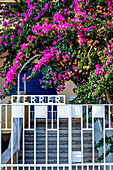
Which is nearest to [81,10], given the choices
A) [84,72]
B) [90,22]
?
[90,22]

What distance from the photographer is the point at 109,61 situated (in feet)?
13.5

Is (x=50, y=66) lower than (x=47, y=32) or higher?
lower

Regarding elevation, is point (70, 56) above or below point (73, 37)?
below

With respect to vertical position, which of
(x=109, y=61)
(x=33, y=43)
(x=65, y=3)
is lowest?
(x=109, y=61)

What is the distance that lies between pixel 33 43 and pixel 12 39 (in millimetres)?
760

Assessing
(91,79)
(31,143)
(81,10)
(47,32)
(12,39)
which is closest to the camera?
(91,79)

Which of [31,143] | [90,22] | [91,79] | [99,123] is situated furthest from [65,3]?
[31,143]

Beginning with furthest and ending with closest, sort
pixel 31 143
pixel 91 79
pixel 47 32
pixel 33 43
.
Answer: pixel 31 143 < pixel 33 43 < pixel 47 32 < pixel 91 79

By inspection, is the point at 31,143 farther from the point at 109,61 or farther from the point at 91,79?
the point at 109,61

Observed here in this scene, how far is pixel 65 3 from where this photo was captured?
18.4 feet

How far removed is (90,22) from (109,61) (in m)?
0.93

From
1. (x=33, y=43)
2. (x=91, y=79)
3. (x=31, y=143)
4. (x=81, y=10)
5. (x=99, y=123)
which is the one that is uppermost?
(x=81, y=10)

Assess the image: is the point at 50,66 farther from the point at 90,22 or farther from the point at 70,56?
the point at 90,22

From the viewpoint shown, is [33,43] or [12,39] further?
[12,39]
